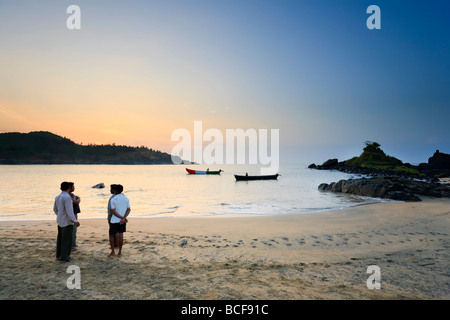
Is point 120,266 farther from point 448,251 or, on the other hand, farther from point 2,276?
point 448,251

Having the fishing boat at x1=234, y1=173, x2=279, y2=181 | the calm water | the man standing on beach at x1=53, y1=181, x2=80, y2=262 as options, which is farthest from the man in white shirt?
the fishing boat at x1=234, y1=173, x2=279, y2=181

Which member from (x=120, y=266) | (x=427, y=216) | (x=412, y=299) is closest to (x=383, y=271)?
(x=412, y=299)

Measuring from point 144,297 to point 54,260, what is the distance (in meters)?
Result: 4.22

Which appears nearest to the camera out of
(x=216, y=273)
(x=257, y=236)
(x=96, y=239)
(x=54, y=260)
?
(x=216, y=273)

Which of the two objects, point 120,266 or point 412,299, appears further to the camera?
point 120,266

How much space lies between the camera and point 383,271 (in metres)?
7.09

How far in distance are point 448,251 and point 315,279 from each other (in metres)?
6.19

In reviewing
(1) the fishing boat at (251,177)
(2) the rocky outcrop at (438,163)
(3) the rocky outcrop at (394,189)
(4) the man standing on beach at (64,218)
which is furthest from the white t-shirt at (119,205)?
(2) the rocky outcrop at (438,163)

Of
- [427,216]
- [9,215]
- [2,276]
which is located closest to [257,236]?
[2,276]

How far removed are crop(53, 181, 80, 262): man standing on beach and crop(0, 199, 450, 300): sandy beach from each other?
0.43 meters

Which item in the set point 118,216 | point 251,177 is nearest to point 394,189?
point 118,216

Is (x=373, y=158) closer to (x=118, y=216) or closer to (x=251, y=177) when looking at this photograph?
(x=251, y=177)

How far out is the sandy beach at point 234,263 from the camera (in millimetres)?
5660
